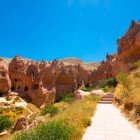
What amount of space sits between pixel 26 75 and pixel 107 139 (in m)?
53.3

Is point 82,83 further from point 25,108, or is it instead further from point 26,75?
point 25,108

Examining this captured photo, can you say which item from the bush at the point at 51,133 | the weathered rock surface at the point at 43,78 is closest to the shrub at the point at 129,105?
the bush at the point at 51,133

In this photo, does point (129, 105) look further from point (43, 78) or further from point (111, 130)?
point (43, 78)

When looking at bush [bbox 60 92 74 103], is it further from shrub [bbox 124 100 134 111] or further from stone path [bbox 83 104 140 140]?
stone path [bbox 83 104 140 140]

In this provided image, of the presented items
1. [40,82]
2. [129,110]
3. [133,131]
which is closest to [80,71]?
[40,82]

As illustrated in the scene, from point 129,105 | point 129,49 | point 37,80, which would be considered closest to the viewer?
point 129,105

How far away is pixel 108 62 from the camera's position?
6462 cm

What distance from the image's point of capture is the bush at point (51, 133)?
28.0 feet

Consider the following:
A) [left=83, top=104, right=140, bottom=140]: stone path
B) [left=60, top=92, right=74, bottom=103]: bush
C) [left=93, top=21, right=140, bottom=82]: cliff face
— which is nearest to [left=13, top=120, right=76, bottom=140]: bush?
[left=83, top=104, right=140, bottom=140]: stone path

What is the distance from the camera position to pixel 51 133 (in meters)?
8.71

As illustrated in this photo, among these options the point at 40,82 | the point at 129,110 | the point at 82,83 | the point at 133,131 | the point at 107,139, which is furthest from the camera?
the point at 82,83

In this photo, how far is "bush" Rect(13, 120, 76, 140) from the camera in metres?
8.52

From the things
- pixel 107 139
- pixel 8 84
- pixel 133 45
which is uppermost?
pixel 133 45

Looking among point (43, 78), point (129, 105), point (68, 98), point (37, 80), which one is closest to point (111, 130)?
point (129, 105)
